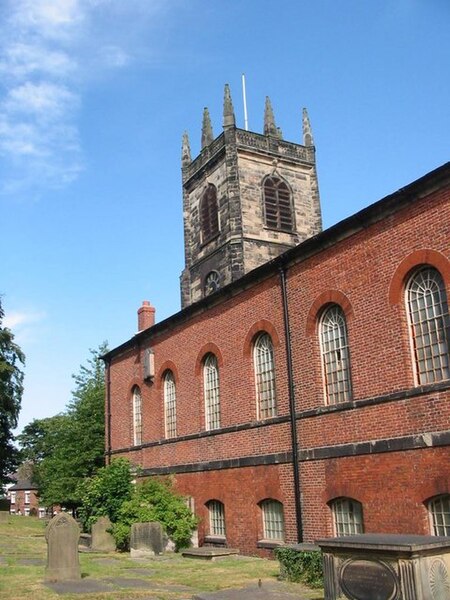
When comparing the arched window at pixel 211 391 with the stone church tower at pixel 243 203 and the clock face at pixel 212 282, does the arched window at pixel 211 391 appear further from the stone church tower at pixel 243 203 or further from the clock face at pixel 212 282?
the clock face at pixel 212 282

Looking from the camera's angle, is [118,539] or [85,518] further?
[85,518]

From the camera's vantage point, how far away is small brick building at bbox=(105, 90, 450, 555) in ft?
43.0

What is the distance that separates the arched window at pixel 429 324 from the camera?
1296 cm

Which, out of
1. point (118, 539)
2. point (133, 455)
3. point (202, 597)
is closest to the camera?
point (202, 597)

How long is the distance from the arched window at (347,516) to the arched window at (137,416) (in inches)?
471

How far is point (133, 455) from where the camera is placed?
25438 mm

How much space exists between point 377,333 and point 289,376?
3174mm

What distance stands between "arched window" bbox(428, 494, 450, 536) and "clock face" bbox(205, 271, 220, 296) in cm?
2256

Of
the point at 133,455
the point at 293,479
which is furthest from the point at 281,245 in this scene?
the point at 293,479

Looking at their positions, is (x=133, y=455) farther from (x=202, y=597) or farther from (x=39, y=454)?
(x=39, y=454)

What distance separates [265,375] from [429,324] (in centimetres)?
580

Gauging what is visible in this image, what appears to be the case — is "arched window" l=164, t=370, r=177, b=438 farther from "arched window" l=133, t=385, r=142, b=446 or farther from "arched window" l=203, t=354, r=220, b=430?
"arched window" l=133, t=385, r=142, b=446

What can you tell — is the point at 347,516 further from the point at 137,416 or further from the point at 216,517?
the point at 137,416

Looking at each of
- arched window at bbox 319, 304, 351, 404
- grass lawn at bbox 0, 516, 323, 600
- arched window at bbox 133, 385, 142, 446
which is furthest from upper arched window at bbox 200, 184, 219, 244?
grass lawn at bbox 0, 516, 323, 600
